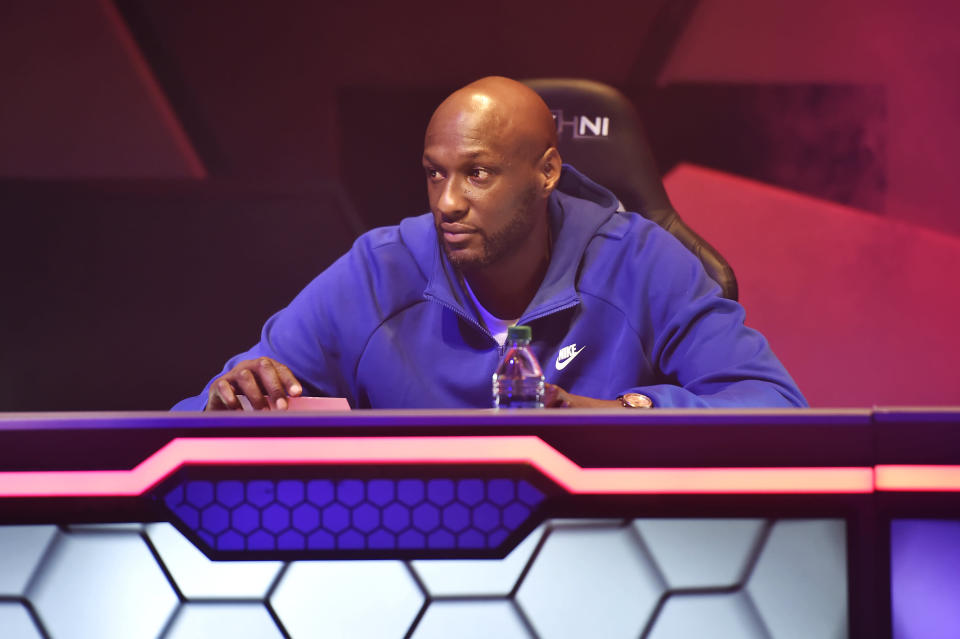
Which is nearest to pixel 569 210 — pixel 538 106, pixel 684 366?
pixel 538 106

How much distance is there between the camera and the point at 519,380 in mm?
1297

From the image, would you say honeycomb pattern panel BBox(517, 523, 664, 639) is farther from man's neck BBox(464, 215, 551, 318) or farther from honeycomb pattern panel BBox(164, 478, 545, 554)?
man's neck BBox(464, 215, 551, 318)

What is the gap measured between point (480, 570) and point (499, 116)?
105 cm

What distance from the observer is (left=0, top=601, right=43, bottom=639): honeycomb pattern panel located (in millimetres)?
692

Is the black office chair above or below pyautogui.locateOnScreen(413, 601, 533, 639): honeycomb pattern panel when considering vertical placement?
above

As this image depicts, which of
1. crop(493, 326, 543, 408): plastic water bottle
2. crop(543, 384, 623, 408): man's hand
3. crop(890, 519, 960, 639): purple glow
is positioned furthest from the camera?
crop(493, 326, 543, 408): plastic water bottle

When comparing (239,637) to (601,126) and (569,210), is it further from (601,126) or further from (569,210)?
(601,126)

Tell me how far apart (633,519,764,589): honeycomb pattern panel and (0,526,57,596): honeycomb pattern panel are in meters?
0.48

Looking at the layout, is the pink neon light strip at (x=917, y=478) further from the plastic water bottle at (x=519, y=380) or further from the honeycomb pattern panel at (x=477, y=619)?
the plastic water bottle at (x=519, y=380)

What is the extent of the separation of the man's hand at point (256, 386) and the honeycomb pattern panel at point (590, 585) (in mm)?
479

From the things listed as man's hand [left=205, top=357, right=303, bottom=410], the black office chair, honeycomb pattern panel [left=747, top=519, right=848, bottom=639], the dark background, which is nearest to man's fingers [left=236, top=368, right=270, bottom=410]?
man's hand [left=205, top=357, right=303, bottom=410]

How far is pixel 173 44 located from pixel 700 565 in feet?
9.03

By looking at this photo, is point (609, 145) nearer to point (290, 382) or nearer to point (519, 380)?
point (519, 380)

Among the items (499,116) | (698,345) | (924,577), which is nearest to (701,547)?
(924,577)
